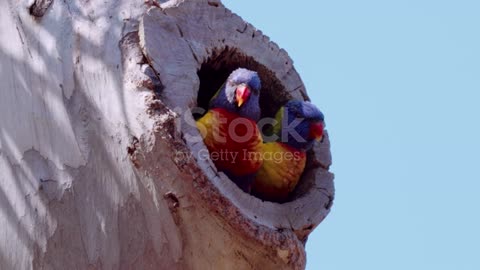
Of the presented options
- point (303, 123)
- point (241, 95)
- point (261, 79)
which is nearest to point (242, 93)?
point (241, 95)

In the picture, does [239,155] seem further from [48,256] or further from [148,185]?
[48,256]

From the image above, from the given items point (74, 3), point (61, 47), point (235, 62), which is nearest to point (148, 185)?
point (61, 47)

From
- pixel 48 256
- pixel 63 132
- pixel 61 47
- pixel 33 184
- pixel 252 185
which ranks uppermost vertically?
pixel 61 47

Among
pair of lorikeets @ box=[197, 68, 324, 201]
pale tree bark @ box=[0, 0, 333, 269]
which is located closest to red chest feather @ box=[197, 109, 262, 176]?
pair of lorikeets @ box=[197, 68, 324, 201]

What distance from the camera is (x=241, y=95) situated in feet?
8.52

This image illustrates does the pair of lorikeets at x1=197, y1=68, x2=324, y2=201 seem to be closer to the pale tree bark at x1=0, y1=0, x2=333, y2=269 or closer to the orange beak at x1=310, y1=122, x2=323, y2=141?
the orange beak at x1=310, y1=122, x2=323, y2=141

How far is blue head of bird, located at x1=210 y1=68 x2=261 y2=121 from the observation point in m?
2.60

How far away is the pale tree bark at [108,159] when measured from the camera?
172 cm

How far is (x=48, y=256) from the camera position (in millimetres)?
1694

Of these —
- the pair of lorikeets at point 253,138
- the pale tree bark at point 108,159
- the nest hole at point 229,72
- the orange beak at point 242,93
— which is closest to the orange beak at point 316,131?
the pair of lorikeets at point 253,138

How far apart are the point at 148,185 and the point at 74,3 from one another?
0.58 metres

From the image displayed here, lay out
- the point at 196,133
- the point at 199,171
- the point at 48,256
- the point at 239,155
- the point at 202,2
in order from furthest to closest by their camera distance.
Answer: the point at 239,155, the point at 202,2, the point at 196,133, the point at 199,171, the point at 48,256
